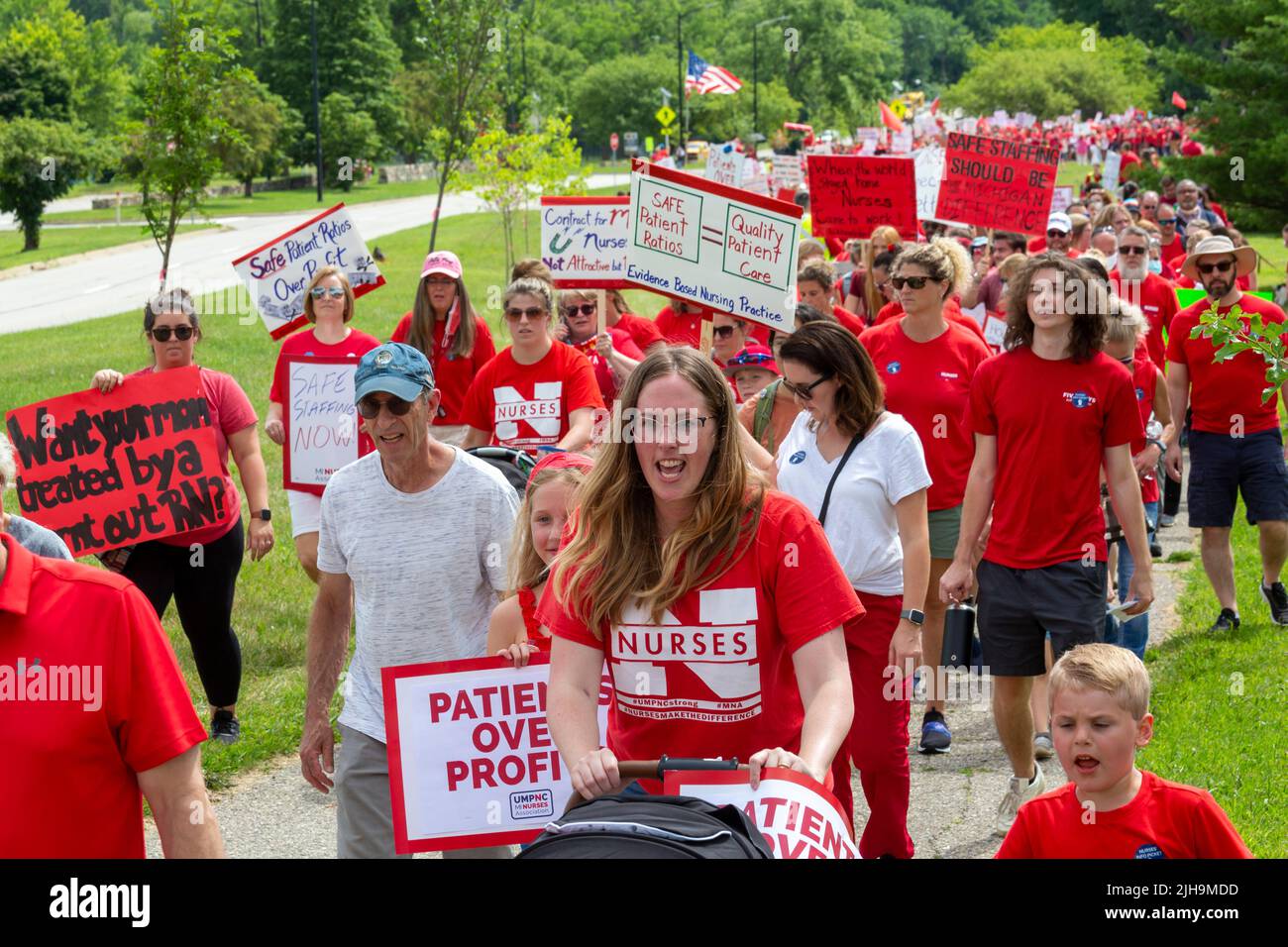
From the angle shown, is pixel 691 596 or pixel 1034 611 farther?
pixel 1034 611

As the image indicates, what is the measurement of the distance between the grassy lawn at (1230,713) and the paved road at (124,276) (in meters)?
18.2

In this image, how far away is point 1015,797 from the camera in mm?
6680

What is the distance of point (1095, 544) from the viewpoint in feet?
21.2

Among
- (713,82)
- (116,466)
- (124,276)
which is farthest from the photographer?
(713,82)

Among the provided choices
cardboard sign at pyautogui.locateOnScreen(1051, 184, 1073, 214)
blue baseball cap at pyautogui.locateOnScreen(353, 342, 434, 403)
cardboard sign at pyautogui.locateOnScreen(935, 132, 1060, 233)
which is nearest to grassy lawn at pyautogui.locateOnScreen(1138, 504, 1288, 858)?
blue baseball cap at pyautogui.locateOnScreen(353, 342, 434, 403)

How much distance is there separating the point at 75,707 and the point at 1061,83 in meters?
98.5

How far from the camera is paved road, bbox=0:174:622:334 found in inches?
1131

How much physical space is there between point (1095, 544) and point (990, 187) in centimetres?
875

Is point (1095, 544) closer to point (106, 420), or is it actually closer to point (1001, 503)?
point (1001, 503)

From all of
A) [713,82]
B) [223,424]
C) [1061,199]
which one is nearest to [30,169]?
[713,82]

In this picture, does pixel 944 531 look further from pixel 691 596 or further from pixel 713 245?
pixel 691 596

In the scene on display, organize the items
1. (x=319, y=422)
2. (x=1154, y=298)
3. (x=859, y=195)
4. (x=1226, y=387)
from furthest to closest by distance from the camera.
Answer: (x=859, y=195) < (x=1154, y=298) < (x=1226, y=387) < (x=319, y=422)

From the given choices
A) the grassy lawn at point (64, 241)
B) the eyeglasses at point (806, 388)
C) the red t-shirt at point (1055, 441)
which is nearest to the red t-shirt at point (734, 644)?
the eyeglasses at point (806, 388)
